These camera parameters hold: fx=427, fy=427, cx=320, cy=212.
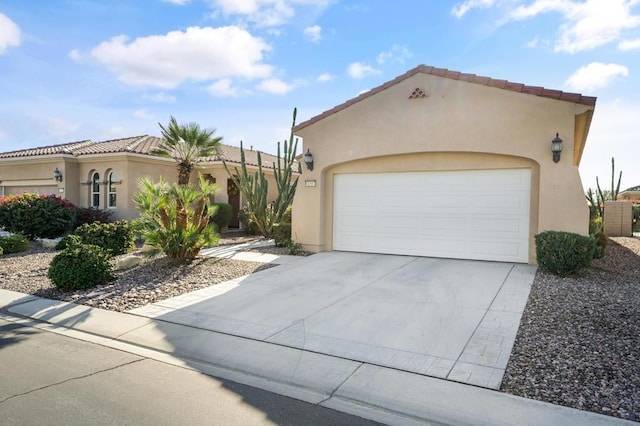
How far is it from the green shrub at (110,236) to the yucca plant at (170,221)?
2640 mm

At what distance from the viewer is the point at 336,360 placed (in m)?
5.08

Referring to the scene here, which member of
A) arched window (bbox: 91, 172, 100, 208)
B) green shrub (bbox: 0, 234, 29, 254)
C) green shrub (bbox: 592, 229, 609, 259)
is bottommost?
green shrub (bbox: 0, 234, 29, 254)

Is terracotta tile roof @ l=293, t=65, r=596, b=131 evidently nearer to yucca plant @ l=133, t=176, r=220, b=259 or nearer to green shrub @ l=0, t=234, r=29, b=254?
yucca plant @ l=133, t=176, r=220, b=259

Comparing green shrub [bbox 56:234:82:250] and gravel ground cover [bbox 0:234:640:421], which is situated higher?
green shrub [bbox 56:234:82:250]

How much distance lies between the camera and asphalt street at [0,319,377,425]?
147 inches

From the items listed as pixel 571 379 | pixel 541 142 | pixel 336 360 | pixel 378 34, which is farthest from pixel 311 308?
pixel 378 34

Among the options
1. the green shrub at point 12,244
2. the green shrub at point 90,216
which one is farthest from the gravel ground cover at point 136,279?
the green shrub at point 90,216

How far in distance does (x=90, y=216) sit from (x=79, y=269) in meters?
9.89

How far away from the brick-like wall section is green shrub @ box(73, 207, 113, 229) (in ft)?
70.0

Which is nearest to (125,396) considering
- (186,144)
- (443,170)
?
(443,170)

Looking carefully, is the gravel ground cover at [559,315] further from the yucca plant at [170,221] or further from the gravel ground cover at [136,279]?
the yucca plant at [170,221]

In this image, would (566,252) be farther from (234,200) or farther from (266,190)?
(234,200)

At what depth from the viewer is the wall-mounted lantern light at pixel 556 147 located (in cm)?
962

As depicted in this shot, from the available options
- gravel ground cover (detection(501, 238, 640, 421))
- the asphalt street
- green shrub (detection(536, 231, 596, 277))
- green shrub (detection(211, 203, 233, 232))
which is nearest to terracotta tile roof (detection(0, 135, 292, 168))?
green shrub (detection(211, 203, 233, 232))
